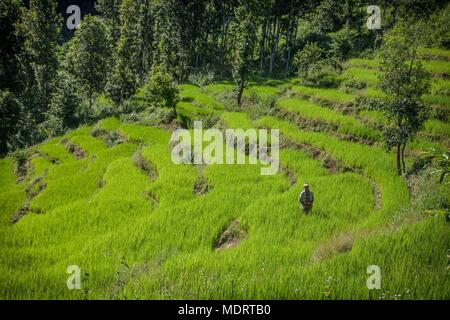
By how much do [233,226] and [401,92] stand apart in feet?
31.0

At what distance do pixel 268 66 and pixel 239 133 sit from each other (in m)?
29.6

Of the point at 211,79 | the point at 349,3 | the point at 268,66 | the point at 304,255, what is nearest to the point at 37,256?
the point at 304,255

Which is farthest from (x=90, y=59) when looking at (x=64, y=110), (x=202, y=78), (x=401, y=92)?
(x=401, y=92)

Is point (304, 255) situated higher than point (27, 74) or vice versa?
point (27, 74)

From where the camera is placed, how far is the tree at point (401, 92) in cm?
1523

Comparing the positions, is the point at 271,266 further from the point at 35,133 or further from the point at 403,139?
the point at 35,133

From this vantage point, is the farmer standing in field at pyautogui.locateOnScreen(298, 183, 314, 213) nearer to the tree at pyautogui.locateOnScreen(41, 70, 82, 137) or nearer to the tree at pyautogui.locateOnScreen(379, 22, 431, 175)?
the tree at pyautogui.locateOnScreen(379, 22, 431, 175)

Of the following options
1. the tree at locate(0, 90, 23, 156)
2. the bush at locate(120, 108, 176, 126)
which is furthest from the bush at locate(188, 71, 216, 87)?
the tree at locate(0, 90, 23, 156)

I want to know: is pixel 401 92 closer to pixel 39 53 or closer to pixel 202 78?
pixel 202 78

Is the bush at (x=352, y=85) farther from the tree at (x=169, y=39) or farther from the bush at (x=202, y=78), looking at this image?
the tree at (x=169, y=39)

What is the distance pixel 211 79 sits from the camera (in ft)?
145

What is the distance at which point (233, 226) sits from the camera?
1161cm

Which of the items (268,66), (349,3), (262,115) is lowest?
(262,115)

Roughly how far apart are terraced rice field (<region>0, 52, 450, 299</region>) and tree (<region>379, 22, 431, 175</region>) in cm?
152
